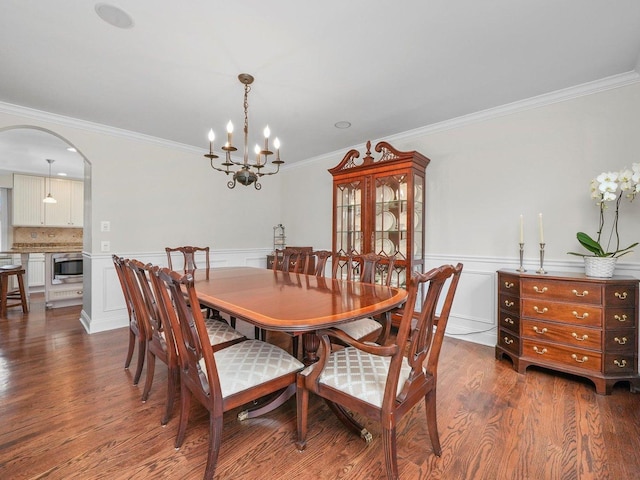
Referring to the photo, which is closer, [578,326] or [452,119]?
[578,326]

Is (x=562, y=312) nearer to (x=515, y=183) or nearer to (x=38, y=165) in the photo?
(x=515, y=183)

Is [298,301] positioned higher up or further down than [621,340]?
higher up

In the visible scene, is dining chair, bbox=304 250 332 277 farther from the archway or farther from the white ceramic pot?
the archway

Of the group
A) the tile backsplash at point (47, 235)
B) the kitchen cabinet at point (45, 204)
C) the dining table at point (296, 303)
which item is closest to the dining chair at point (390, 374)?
the dining table at point (296, 303)

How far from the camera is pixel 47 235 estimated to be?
20.1 feet

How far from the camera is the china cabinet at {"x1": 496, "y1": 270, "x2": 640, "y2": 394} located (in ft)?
6.81

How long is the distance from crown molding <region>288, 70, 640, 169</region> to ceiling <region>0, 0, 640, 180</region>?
2.9 inches

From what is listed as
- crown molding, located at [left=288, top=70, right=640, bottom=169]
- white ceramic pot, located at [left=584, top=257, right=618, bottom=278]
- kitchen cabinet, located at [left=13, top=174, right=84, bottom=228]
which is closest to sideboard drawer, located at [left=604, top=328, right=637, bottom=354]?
white ceramic pot, located at [left=584, top=257, right=618, bottom=278]

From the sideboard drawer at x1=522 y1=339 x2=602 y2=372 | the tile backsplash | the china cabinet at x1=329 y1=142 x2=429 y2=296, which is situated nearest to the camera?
the sideboard drawer at x1=522 y1=339 x2=602 y2=372

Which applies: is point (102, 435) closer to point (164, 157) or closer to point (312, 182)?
point (164, 157)

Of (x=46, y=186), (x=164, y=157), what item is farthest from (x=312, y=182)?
(x=46, y=186)

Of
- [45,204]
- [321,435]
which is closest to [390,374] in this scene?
[321,435]

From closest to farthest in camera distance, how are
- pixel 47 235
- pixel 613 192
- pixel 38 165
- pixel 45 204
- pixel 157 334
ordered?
pixel 157 334, pixel 613 192, pixel 38 165, pixel 45 204, pixel 47 235

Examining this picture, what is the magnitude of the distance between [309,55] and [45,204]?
670 cm
